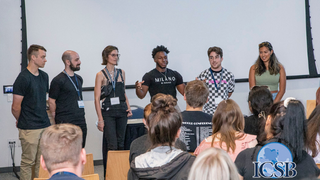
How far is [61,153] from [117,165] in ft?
4.11

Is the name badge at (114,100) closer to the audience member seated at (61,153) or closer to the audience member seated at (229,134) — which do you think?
the audience member seated at (229,134)

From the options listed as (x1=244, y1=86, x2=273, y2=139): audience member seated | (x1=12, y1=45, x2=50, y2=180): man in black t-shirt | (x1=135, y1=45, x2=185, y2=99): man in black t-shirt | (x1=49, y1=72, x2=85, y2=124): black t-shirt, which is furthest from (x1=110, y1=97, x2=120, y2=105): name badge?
(x1=244, y1=86, x2=273, y2=139): audience member seated

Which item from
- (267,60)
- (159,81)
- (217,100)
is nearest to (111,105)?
(159,81)

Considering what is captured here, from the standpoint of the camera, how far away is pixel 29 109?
10.3 ft

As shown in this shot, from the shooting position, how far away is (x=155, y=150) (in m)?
1.51

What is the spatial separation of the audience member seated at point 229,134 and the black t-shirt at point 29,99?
6.65 ft

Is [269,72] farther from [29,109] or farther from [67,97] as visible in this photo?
[29,109]

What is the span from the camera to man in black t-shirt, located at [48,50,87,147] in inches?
132

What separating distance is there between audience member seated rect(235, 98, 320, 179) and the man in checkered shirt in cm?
201

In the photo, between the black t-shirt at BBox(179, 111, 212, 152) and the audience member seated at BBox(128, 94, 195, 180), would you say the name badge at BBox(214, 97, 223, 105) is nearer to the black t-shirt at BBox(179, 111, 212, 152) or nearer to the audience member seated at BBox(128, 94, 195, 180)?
the black t-shirt at BBox(179, 111, 212, 152)

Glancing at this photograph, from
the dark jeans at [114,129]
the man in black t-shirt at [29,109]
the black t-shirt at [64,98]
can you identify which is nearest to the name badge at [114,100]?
the dark jeans at [114,129]

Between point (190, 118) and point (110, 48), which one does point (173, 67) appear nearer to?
point (110, 48)

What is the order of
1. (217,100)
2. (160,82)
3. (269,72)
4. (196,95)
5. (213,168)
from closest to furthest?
(213,168) → (196,95) → (217,100) → (160,82) → (269,72)

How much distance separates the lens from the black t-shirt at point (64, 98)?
3.33 m
